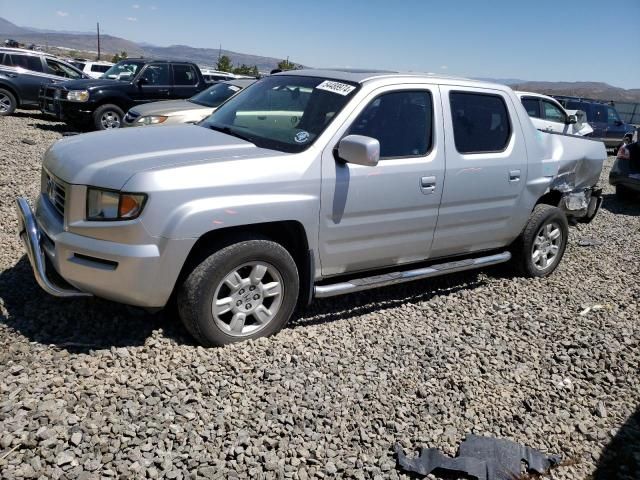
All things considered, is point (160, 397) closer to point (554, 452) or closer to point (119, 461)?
point (119, 461)

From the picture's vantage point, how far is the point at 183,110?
942 centimetres

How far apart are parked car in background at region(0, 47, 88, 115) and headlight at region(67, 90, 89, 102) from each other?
8.73 feet

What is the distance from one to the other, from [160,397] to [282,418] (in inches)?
27.3

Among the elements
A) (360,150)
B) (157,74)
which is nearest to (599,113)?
(157,74)

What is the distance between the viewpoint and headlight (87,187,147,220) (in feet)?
10.5

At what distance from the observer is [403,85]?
4.27 meters

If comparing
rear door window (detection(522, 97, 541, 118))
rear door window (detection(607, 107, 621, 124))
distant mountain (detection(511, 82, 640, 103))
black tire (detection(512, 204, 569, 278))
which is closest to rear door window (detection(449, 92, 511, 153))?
black tire (detection(512, 204, 569, 278))

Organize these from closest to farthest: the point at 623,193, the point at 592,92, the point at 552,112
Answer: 1. the point at 623,193
2. the point at 552,112
3. the point at 592,92

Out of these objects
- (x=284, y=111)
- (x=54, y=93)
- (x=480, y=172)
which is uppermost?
(x=284, y=111)

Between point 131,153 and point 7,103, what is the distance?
13322mm

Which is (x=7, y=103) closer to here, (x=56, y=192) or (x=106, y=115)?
(x=106, y=115)

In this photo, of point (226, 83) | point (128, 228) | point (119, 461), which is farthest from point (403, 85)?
point (226, 83)

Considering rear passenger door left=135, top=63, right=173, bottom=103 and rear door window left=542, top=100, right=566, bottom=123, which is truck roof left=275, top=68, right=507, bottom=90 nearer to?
rear passenger door left=135, top=63, right=173, bottom=103

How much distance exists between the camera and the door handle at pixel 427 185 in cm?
427
